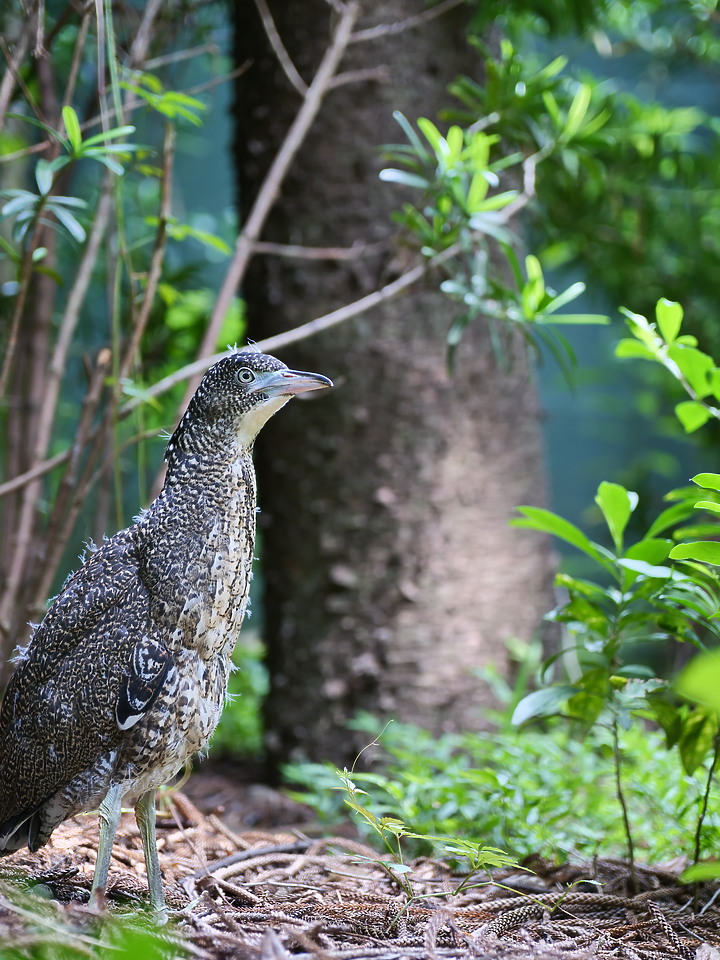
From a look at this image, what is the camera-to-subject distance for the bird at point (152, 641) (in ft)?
5.77

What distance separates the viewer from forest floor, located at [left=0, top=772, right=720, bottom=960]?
153cm

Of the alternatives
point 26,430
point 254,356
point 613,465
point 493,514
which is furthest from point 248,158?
point 613,465

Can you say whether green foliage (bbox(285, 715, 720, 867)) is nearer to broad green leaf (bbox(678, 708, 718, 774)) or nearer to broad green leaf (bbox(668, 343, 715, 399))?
broad green leaf (bbox(678, 708, 718, 774))

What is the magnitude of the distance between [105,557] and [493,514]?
2.02 meters

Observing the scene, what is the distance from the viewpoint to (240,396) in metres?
1.82

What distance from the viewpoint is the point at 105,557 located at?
1.89m

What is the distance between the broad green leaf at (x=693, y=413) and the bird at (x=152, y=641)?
0.81 m

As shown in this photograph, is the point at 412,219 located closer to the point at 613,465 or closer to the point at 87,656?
the point at 87,656

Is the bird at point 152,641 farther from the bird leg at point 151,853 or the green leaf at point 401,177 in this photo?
the green leaf at point 401,177

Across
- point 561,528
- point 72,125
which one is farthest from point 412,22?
point 561,528

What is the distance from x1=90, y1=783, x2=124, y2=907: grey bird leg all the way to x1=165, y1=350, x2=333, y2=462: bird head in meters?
0.71

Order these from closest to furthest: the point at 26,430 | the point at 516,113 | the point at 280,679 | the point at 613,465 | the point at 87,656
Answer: the point at 87,656
the point at 516,113
the point at 26,430
the point at 280,679
the point at 613,465

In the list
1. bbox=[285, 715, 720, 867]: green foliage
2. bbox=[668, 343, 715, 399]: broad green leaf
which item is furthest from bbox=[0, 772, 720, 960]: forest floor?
bbox=[668, 343, 715, 399]: broad green leaf

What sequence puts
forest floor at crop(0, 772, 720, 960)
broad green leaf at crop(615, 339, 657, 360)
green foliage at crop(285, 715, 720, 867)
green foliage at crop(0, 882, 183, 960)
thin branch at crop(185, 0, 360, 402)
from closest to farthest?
green foliage at crop(0, 882, 183, 960), forest floor at crop(0, 772, 720, 960), broad green leaf at crop(615, 339, 657, 360), green foliage at crop(285, 715, 720, 867), thin branch at crop(185, 0, 360, 402)
